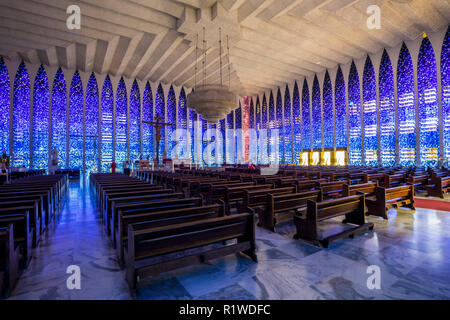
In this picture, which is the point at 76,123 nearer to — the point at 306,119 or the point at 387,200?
the point at 306,119

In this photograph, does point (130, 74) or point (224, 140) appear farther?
point (224, 140)

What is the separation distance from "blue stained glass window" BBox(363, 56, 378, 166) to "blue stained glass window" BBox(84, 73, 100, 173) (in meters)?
19.5

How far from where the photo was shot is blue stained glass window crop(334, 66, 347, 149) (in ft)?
49.6

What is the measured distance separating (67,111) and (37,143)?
2958mm

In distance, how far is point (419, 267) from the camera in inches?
77.1

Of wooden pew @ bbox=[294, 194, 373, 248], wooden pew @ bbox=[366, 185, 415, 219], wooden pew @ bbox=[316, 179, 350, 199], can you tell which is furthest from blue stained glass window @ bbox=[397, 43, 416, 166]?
wooden pew @ bbox=[294, 194, 373, 248]

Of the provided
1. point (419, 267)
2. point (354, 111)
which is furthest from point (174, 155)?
point (419, 267)

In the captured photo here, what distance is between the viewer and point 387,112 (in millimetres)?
12938

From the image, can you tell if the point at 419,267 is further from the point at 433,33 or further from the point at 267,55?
the point at 433,33

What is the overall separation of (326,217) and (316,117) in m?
15.9

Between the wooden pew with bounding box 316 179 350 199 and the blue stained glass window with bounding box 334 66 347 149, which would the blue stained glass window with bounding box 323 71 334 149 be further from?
the wooden pew with bounding box 316 179 350 199

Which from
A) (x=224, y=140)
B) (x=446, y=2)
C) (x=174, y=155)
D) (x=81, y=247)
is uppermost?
(x=446, y=2)

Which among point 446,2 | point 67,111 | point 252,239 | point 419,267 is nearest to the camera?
point 419,267

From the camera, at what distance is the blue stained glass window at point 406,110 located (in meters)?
12.0
